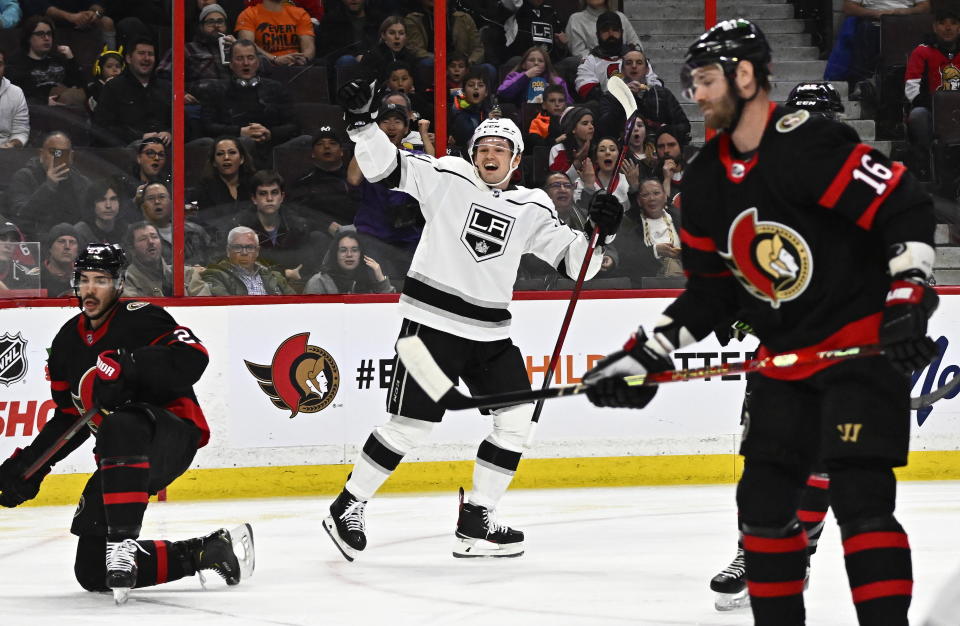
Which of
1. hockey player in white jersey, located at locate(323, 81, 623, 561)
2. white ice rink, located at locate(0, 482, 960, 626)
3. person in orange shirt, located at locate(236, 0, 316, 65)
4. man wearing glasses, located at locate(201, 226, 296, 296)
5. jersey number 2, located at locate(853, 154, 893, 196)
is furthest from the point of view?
person in orange shirt, located at locate(236, 0, 316, 65)

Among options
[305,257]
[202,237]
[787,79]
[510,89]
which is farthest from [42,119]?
[787,79]

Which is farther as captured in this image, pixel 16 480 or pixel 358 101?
pixel 358 101

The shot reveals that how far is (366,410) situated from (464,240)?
1487 mm

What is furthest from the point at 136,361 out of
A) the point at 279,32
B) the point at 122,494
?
the point at 279,32

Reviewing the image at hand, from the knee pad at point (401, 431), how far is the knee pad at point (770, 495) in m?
1.96

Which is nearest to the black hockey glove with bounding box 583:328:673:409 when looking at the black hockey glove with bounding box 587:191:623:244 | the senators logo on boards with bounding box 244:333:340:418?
the black hockey glove with bounding box 587:191:623:244

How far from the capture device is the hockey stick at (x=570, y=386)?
2.26 metres

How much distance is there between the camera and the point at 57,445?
3.54 meters

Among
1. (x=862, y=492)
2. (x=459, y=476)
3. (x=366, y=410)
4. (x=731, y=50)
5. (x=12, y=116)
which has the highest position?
(x=731, y=50)

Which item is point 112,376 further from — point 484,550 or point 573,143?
point 573,143

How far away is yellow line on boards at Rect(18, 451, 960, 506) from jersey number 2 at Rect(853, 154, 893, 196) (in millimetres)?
3595

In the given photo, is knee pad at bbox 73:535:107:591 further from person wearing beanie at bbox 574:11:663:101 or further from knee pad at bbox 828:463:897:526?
person wearing beanie at bbox 574:11:663:101

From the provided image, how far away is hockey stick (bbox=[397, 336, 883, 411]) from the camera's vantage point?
7.42ft

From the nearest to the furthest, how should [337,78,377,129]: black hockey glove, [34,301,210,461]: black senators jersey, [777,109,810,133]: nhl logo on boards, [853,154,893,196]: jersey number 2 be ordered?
[853,154,893,196]: jersey number 2 < [777,109,810,133]: nhl logo on boards < [34,301,210,461]: black senators jersey < [337,78,377,129]: black hockey glove
